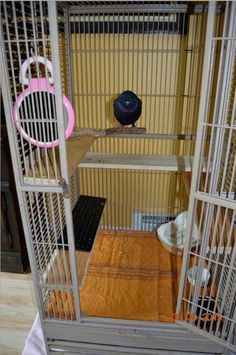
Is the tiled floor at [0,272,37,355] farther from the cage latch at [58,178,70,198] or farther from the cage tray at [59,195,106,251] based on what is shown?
the cage latch at [58,178,70,198]

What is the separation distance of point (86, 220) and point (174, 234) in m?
0.49

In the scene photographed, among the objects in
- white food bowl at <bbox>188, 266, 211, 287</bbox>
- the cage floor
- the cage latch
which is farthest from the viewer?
the cage floor

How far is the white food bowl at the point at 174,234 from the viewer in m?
1.49

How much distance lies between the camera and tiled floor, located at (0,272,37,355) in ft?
4.10

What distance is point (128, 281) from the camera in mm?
1349

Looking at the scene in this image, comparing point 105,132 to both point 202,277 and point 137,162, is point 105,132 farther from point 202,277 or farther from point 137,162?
point 202,277

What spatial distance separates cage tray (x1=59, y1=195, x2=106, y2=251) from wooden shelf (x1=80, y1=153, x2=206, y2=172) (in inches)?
9.9

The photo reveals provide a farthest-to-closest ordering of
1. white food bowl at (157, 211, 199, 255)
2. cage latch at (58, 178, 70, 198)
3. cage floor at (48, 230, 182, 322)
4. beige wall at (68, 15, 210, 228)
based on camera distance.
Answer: white food bowl at (157, 211, 199, 255)
beige wall at (68, 15, 210, 228)
cage floor at (48, 230, 182, 322)
cage latch at (58, 178, 70, 198)

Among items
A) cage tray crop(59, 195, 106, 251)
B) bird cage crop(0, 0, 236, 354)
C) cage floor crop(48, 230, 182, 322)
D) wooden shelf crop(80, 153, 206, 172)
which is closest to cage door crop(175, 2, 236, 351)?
bird cage crop(0, 0, 236, 354)

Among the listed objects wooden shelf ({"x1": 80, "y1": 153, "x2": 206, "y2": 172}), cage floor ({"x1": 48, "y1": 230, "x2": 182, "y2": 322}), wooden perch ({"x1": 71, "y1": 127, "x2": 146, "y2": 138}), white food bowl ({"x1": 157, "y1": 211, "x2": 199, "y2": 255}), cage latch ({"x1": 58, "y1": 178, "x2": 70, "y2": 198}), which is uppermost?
wooden perch ({"x1": 71, "y1": 127, "x2": 146, "y2": 138})

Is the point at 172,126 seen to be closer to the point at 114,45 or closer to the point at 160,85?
the point at 160,85

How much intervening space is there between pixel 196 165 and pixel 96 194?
94 cm

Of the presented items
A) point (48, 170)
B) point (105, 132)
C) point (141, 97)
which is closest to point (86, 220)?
point (105, 132)

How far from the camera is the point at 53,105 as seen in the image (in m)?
0.80
